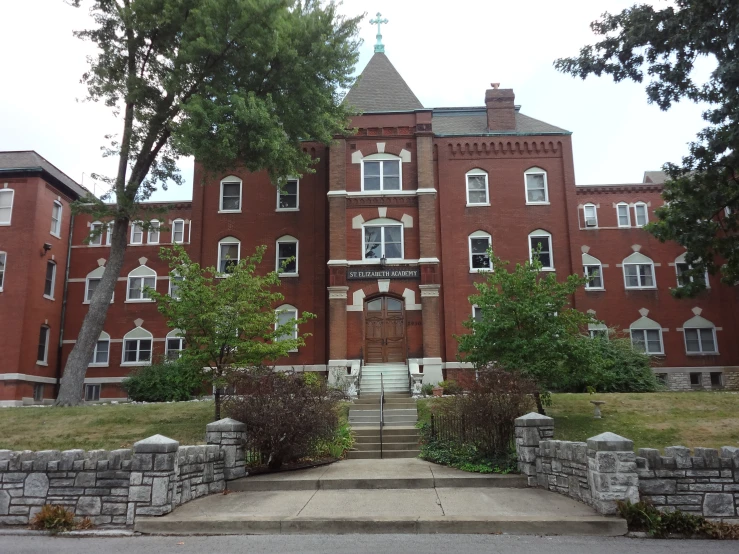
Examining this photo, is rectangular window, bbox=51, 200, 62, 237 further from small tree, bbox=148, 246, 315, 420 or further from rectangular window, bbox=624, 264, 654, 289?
rectangular window, bbox=624, 264, 654, 289

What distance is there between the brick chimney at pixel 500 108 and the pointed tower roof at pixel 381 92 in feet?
11.4

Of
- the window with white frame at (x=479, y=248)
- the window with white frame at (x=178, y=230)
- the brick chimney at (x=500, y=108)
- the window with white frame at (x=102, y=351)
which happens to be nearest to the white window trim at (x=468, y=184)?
the window with white frame at (x=479, y=248)

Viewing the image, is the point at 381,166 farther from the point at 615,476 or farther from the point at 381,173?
the point at 615,476

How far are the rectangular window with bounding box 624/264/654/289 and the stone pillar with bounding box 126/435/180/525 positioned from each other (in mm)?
27463

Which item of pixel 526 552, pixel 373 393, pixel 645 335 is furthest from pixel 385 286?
pixel 526 552

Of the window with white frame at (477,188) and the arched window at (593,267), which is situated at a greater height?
the window with white frame at (477,188)

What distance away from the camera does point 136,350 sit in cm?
3083

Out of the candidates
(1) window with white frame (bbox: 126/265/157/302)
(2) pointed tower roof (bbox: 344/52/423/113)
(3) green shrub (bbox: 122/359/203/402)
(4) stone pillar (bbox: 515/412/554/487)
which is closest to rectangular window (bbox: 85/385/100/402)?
(1) window with white frame (bbox: 126/265/157/302)

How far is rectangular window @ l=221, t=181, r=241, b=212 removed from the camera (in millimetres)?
29375

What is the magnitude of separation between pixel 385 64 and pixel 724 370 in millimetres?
22220

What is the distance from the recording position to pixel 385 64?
32.4 metres

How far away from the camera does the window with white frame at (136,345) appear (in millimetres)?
30750

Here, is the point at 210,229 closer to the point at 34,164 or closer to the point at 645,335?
the point at 34,164

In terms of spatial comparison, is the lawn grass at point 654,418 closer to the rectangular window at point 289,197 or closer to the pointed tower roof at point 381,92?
the rectangular window at point 289,197
